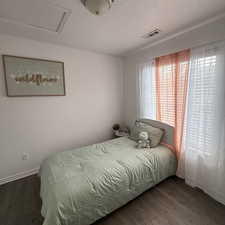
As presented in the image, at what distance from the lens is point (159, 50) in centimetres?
233

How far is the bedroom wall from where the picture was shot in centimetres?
211

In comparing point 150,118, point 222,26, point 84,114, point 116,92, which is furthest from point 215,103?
point 84,114

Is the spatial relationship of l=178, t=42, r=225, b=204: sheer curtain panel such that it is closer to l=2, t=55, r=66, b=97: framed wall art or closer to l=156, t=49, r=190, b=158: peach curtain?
l=156, t=49, r=190, b=158: peach curtain

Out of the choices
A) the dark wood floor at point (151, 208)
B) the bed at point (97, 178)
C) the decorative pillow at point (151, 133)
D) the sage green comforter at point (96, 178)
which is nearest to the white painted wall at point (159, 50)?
the decorative pillow at point (151, 133)

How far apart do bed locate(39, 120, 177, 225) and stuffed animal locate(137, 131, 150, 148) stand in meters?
0.11

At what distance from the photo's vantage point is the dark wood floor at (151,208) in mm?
1474

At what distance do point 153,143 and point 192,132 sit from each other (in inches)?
24.5

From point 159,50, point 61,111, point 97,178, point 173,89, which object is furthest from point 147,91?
point 97,178

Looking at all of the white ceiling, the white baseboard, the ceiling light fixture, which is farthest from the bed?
the ceiling light fixture

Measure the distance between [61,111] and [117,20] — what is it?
181cm

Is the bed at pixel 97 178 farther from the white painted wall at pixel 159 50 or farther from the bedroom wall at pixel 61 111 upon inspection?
the white painted wall at pixel 159 50

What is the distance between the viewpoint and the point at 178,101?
212 cm

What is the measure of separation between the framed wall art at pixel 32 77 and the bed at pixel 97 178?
3.90ft

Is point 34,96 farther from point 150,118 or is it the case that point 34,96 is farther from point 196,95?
point 196,95
